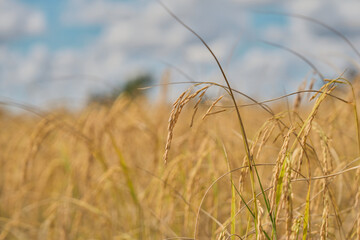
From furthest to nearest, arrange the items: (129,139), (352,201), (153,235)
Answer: (129,139) < (153,235) < (352,201)

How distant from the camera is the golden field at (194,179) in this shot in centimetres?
115

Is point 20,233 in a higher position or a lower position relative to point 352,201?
lower

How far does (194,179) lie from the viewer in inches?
61.9

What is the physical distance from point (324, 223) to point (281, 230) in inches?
32.7

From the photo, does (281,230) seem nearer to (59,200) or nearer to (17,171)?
(59,200)

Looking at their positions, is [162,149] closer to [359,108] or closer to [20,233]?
[20,233]

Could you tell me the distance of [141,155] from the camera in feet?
12.6

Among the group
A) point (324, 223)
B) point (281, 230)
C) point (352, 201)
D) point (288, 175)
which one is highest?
point (288, 175)

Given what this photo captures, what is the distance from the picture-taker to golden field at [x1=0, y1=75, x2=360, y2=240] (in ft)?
3.78

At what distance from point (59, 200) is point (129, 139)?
3.08ft

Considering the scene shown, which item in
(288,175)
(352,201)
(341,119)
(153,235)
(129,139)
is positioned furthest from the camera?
(129,139)

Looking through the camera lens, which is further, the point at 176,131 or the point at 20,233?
the point at 176,131

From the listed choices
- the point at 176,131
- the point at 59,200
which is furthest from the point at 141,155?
the point at 59,200

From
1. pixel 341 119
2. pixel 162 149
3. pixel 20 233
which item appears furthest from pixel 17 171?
pixel 341 119
